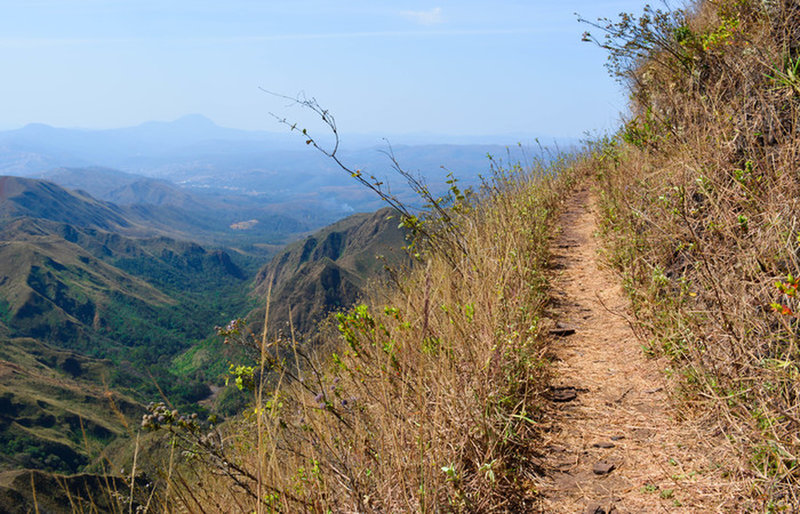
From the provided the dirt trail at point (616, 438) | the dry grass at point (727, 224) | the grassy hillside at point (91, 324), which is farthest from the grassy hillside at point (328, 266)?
the dirt trail at point (616, 438)

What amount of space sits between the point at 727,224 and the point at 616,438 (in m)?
1.25

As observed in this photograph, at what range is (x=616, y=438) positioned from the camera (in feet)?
7.99

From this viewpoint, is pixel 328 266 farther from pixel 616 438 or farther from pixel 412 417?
pixel 616 438

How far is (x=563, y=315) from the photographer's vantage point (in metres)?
4.02

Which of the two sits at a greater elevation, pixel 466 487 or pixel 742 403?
pixel 742 403

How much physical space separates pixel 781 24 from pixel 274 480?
4371 mm

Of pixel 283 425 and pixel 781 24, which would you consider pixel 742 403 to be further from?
pixel 781 24

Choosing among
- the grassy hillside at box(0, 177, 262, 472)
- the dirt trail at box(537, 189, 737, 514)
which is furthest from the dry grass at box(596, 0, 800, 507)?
the grassy hillside at box(0, 177, 262, 472)

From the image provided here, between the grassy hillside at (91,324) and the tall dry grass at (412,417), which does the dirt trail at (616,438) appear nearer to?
the tall dry grass at (412,417)

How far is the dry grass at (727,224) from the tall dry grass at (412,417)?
0.85 meters

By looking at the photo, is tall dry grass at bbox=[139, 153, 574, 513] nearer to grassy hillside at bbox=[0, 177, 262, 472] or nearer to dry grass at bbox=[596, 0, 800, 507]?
dry grass at bbox=[596, 0, 800, 507]

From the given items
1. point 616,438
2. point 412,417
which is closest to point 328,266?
point 412,417

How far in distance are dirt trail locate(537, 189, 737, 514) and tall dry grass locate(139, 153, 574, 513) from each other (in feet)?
0.53

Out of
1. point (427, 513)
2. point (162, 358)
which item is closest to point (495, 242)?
point (427, 513)
